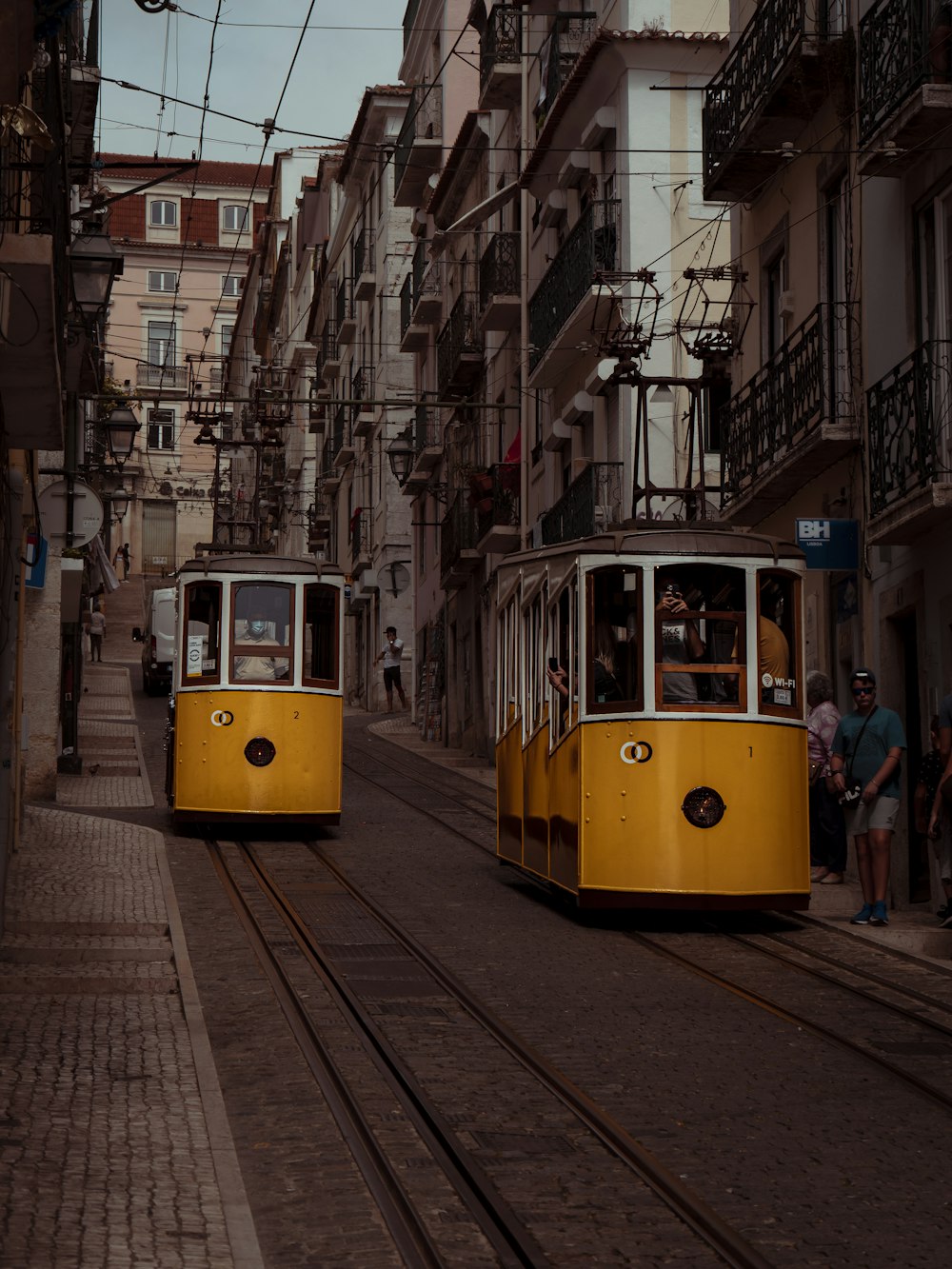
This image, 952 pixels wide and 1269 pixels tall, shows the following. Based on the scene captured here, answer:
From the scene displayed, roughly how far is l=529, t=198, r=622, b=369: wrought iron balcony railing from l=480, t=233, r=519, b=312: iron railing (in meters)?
2.86

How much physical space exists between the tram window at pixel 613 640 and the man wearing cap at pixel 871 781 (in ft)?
5.13

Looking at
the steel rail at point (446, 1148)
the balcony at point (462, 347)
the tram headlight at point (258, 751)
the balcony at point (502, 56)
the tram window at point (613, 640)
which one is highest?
the balcony at point (502, 56)

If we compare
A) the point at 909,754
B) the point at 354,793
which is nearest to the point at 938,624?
the point at 909,754

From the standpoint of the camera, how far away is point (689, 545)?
1424cm

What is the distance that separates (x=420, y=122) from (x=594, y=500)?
20.8 metres

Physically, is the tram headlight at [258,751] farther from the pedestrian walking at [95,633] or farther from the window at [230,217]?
the window at [230,217]

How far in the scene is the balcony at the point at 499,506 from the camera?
114 ft

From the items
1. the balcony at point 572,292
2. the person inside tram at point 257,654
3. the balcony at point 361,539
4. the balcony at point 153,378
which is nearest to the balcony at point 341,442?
the balcony at point 361,539

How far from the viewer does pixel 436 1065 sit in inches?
371

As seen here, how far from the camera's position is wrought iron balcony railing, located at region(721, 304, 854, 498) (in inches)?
752

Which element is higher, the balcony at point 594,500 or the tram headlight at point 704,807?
the balcony at point 594,500

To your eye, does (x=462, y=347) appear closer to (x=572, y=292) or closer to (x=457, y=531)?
(x=457, y=531)

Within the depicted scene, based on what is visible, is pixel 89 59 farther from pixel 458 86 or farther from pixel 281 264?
pixel 281 264

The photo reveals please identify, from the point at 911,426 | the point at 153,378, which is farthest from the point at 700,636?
the point at 153,378
